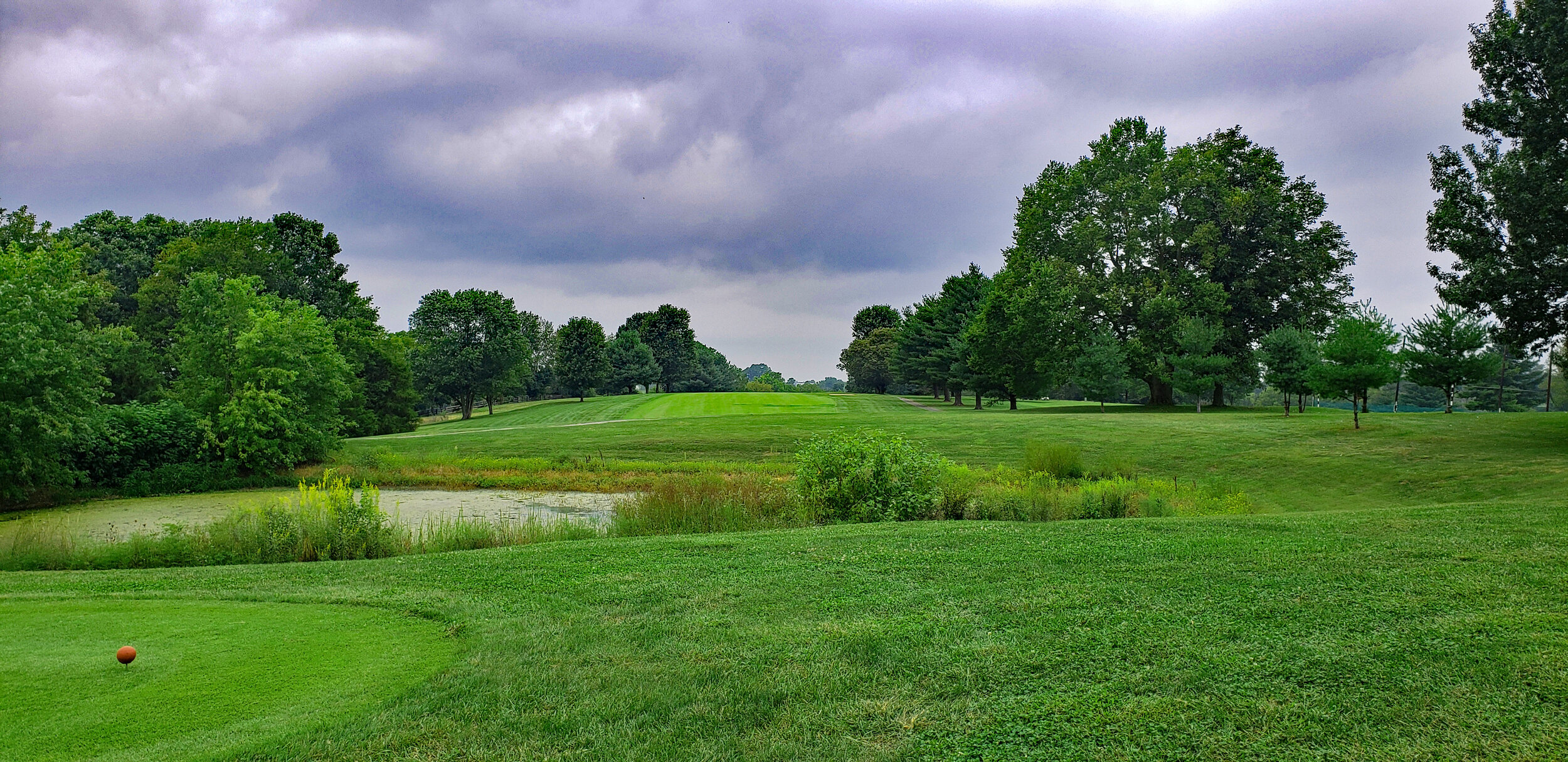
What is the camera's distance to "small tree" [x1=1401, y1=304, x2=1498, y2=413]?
82.6 feet

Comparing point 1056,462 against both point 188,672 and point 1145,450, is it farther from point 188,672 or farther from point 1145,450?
point 188,672

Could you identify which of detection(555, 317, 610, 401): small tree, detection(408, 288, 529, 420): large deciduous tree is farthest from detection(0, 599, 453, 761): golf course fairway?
detection(555, 317, 610, 401): small tree

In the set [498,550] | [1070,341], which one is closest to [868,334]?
[1070,341]

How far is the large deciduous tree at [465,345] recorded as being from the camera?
170 ft

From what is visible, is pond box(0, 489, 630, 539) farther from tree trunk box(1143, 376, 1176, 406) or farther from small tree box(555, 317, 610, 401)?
small tree box(555, 317, 610, 401)

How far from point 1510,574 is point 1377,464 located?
44.9 ft

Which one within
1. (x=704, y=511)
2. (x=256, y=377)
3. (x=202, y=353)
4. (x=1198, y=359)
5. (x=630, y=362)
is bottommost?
(x=704, y=511)

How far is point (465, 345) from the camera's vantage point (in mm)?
52812

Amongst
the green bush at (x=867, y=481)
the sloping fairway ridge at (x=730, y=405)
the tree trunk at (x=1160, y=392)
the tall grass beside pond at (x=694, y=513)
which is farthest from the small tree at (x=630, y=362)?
the green bush at (x=867, y=481)

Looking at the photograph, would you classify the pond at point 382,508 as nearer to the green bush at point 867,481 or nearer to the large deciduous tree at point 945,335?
the green bush at point 867,481

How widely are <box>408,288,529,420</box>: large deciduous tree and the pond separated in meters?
31.9

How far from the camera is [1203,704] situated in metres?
3.60

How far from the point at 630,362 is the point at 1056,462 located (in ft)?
213

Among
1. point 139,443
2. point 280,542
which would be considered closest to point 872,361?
point 139,443
